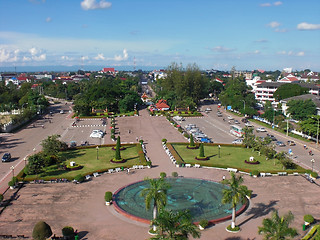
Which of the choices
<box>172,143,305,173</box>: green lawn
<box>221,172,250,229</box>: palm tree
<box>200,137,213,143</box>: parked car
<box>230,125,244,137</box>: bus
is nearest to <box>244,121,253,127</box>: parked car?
<box>230,125,244,137</box>: bus

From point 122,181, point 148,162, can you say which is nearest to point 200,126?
point 148,162

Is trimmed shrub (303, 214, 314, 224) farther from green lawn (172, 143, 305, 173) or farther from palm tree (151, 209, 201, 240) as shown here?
green lawn (172, 143, 305, 173)

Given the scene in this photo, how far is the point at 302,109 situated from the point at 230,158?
107 feet

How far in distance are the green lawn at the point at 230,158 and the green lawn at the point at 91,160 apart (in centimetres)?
632

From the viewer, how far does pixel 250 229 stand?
75.7 ft

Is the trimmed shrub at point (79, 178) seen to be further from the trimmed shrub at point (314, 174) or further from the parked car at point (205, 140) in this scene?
the parked car at point (205, 140)

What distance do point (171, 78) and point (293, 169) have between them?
263 ft

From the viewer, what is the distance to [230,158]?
41656mm

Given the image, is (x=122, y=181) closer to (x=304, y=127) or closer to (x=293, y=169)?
(x=293, y=169)

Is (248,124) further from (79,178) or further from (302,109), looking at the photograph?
(79,178)

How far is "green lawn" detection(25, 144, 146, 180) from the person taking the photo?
34.8 m

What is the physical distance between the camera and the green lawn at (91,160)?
34.8m

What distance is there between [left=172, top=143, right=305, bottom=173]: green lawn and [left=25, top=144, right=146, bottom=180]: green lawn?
6.32m

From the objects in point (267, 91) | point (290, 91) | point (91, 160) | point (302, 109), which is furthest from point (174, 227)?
point (267, 91)
